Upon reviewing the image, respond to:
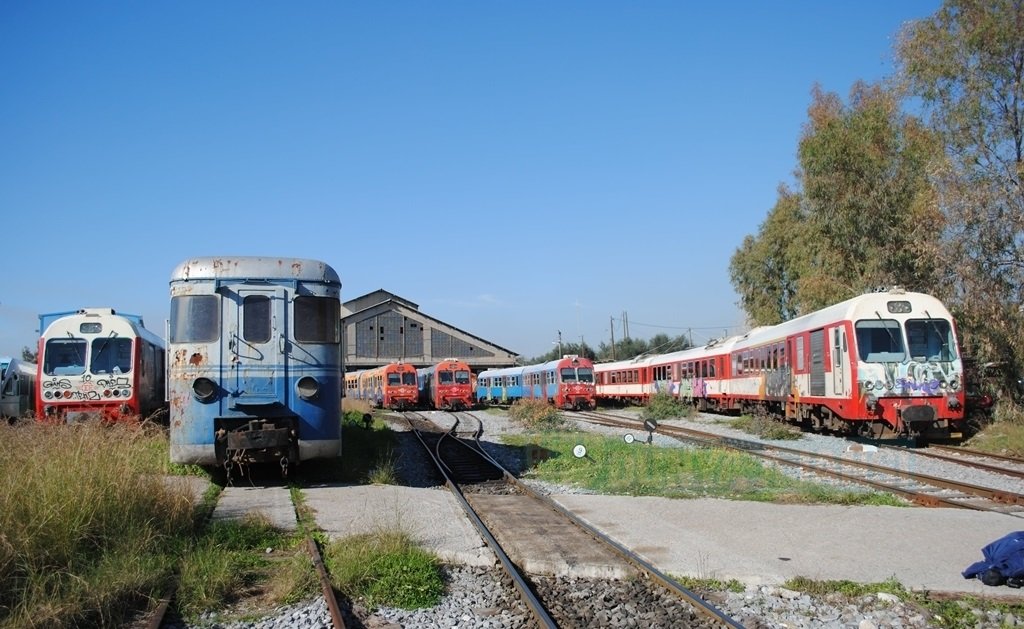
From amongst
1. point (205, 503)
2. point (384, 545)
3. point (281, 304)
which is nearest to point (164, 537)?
point (384, 545)

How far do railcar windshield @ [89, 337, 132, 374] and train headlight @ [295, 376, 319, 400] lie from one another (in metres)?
8.52

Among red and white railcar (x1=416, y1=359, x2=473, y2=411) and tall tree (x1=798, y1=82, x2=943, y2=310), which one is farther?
red and white railcar (x1=416, y1=359, x2=473, y2=411)

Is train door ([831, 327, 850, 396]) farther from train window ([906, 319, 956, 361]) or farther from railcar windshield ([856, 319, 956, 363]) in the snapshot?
train window ([906, 319, 956, 361])

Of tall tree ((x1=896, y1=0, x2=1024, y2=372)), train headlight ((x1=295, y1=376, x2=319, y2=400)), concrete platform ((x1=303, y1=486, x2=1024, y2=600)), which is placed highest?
tall tree ((x1=896, y1=0, x2=1024, y2=372))

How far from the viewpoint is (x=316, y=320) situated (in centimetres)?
1175

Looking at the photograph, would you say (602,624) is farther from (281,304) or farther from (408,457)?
(408,457)

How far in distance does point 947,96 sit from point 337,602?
2329 centimetres

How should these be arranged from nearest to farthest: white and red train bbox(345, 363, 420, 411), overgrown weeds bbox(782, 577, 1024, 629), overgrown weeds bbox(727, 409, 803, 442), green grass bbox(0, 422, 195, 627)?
green grass bbox(0, 422, 195, 627)
overgrown weeds bbox(782, 577, 1024, 629)
overgrown weeds bbox(727, 409, 803, 442)
white and red train bbox(345, 363, 420, 411)

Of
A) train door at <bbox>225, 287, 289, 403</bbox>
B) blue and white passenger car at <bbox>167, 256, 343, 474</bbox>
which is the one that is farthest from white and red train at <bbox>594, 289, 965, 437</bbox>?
train door at <bbox>225, 287, 289, 403</bbox>

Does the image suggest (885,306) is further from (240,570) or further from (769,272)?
(769,272)

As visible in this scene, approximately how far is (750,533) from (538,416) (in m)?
16.7

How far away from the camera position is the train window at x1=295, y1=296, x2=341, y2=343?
11.6m

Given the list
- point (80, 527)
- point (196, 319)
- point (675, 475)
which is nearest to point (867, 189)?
point (675, 475)

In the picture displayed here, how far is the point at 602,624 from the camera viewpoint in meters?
6.05
